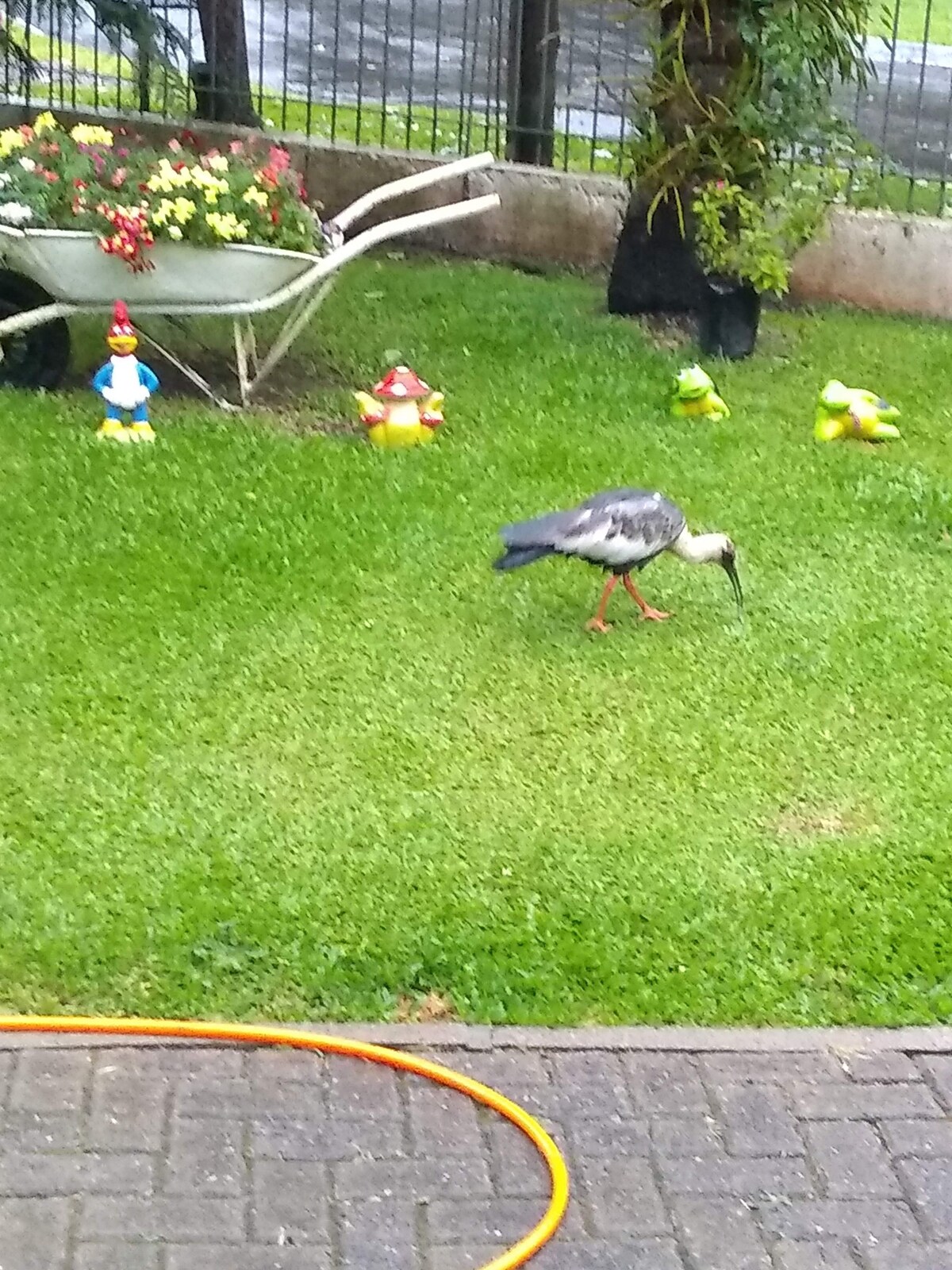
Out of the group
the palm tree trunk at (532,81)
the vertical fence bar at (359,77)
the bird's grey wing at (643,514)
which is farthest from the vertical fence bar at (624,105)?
the bird's grey wing at (643,514)

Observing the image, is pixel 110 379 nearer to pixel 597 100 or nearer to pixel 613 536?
pixel 613 536

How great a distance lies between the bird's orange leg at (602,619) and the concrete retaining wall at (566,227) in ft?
15.0

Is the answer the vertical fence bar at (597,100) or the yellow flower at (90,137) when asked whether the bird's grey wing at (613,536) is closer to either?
the yellow flower at (90,137)

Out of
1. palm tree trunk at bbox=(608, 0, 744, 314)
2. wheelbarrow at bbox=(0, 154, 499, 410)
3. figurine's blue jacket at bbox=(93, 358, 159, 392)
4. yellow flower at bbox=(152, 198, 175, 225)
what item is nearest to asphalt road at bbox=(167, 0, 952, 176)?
palm tree trunk at bbox=(608, 0, 744, 314)

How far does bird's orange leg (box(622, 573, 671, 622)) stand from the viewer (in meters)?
5.09

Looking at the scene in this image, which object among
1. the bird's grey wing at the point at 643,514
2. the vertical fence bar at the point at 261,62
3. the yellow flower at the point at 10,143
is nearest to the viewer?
the bird's grey wing at the point at 643,514

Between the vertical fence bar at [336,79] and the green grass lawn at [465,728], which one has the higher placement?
the vertical fence bar at [336,79]

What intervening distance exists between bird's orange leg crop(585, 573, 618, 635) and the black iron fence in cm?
469

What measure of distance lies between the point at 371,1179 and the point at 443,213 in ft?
15.1

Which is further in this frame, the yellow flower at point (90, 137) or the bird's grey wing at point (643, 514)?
the yellow flower at point (90, 137)

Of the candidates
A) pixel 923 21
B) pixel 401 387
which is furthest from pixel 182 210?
pixel 923 21

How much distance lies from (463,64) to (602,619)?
5.98m

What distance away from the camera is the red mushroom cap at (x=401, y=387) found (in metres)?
6.52

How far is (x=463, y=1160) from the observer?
A: 3.06 m
